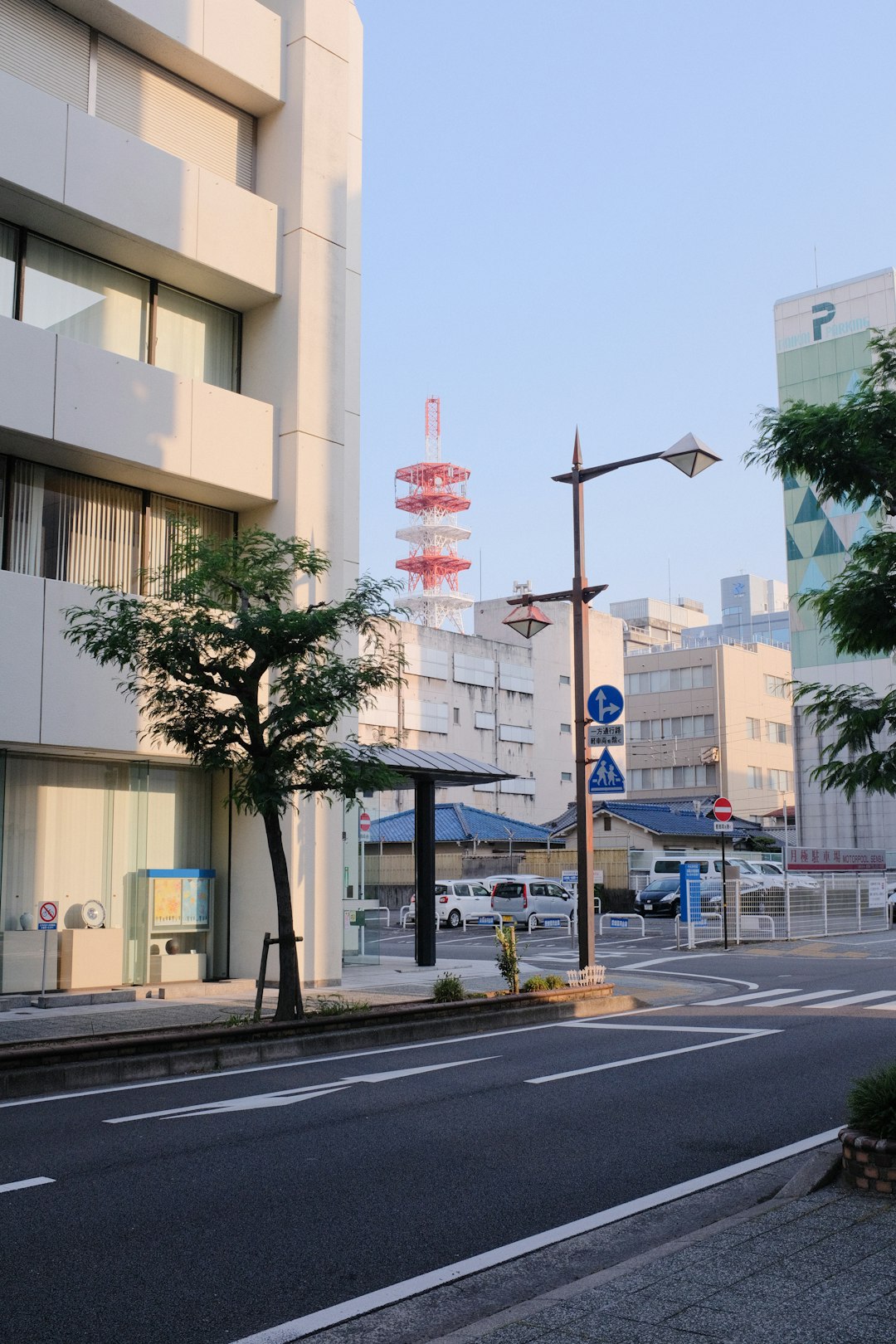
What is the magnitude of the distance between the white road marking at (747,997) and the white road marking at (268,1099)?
23.3ft

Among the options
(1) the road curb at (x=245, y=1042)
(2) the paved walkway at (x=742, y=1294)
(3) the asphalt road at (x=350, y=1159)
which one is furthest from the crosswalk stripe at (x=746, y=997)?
(2) the paved walkway at (x=742, y=1294)

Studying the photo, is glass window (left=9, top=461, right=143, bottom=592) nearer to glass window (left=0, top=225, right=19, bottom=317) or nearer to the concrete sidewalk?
glass window (left=0, top=225, right=19, bottom=317)

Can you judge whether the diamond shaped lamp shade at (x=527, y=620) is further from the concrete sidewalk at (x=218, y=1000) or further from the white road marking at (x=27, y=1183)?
the white road marking at (x=27, y=1183)

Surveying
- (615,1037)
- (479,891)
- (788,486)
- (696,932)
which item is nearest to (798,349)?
(788,486)

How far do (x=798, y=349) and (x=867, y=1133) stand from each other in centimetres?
8220

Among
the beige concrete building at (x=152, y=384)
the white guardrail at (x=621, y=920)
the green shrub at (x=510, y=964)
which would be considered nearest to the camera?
the green shrub at (x=510, y=964)

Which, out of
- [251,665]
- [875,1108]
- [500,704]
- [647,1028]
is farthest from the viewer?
[500,704]

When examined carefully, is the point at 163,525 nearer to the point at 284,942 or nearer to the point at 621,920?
the point at 284,942

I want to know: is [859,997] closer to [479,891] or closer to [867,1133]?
[867,1133]

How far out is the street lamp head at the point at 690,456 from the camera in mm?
17141

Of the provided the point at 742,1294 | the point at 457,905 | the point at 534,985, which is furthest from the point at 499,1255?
the point at 457,905

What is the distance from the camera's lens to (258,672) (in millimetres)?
14641

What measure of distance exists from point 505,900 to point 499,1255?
38099 millimetres

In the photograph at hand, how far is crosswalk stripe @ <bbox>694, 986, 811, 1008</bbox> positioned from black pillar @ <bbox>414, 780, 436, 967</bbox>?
616 centimetres
